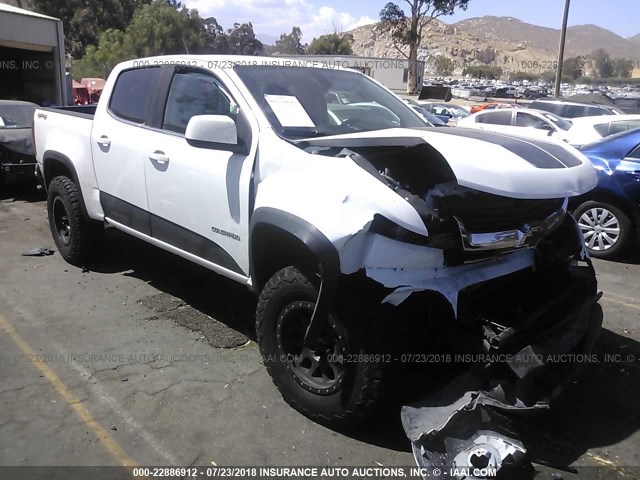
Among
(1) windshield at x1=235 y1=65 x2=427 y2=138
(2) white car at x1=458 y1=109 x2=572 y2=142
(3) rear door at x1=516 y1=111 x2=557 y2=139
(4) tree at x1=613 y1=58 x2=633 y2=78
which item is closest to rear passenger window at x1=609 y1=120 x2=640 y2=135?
(2) white car at x1=458 y1=109 x2=572 y2=142

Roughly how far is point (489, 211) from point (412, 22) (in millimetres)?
50689

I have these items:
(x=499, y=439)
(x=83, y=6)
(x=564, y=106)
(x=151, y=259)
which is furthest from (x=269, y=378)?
(x=83, y=6)

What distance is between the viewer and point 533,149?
303cm

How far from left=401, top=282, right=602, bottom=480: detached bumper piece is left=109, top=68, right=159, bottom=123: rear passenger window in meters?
3.12

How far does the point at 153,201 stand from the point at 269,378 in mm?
1626

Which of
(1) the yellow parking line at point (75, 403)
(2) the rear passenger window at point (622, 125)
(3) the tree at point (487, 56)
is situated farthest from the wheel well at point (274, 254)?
(3) the tree at point (487, 56)

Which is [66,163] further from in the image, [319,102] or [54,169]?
[319,102]

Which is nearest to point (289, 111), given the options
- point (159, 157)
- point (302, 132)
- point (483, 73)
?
point (302, 132)

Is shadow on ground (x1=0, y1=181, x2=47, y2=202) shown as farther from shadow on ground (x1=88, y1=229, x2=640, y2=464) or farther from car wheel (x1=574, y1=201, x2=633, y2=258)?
car wheel (x1=574, y1=201, x2=633, y2=258)

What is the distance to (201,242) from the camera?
12.9ft

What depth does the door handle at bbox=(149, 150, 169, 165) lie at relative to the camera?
13.4 feet

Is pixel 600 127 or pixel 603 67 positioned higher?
pixel 603 67

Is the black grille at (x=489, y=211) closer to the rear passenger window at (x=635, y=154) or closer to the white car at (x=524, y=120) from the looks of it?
the rear passenger window at (x=635, y=154)

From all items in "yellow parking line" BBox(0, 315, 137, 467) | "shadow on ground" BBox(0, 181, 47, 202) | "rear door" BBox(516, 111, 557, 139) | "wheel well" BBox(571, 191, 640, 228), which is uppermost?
"rear door" BBox(516, 111, 557, 139)
